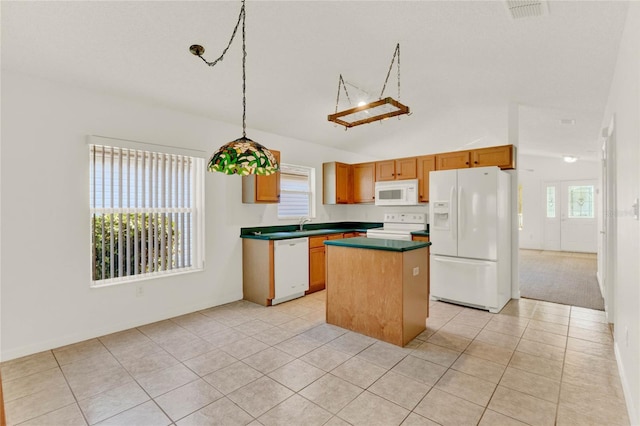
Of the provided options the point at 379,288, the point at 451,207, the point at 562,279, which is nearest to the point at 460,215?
the point at 451,207

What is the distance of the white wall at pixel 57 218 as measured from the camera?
9.16ft

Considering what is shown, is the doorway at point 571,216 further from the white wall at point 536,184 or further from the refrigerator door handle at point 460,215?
the refrigerator door handle at point 460,215

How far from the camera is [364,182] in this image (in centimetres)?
596

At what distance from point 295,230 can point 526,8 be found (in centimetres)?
403

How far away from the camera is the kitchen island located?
3.07m

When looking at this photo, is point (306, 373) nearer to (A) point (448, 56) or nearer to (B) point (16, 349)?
(B) point (16, 349)

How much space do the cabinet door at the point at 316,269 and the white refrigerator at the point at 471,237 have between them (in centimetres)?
163

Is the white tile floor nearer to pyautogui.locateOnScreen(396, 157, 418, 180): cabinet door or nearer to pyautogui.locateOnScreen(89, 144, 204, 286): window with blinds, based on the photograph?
pyautogui.locateOnScreen(89, 144, 204, 286): window with blinds

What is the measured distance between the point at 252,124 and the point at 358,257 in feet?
8.11

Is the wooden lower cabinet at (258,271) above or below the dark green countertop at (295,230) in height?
below

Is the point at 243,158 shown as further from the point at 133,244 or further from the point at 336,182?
the point at 336,182

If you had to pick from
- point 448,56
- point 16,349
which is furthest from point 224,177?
point 448,56

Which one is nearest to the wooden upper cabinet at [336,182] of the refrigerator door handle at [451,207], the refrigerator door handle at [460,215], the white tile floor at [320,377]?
the refrigerator door handle at [451,207]

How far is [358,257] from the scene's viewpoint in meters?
3.36
